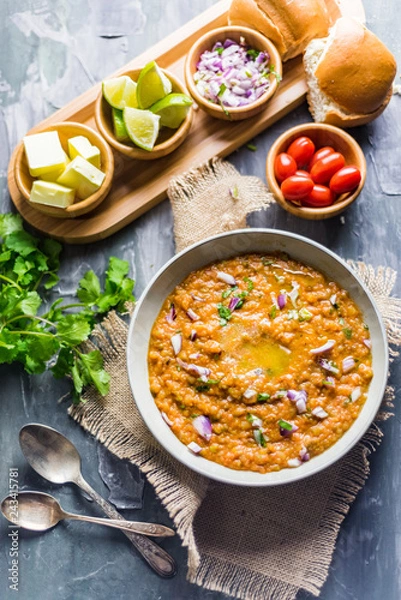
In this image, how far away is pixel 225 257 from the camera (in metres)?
4.22

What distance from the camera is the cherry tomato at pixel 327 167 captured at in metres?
4.17

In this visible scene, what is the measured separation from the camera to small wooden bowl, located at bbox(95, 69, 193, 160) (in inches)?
167

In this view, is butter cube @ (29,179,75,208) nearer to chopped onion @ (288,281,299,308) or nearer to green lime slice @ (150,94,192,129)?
green lime slice @ (150,94,192,129)

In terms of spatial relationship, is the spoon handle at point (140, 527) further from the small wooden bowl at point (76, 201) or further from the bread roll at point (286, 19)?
the bread roll at point (286, 19)

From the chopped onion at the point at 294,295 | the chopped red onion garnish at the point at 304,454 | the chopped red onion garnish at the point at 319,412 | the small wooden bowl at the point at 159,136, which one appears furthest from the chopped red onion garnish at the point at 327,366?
the small wooden bowl at the point at 159,136

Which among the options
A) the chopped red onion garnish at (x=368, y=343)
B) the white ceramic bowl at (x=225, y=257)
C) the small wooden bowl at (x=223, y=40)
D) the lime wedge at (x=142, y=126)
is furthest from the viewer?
the small wooden bowl at (x=223, y=40)

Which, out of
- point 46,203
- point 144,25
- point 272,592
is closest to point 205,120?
point 144,25

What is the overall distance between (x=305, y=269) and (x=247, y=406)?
2.70 feet

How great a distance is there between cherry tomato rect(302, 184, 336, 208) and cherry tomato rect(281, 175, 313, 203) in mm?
41

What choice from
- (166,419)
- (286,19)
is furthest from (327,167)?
(166,419)

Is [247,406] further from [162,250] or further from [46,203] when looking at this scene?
[46,203]

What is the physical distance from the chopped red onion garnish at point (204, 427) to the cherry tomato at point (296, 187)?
1303 millimetres

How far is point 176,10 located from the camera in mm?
4605

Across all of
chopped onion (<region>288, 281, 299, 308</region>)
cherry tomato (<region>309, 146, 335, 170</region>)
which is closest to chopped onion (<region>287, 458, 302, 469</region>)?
chopped onion (<region>288, 281, 299, 308</region>)
